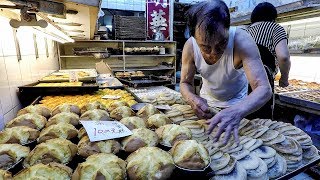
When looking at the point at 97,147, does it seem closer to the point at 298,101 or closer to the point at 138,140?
the point at 138,140

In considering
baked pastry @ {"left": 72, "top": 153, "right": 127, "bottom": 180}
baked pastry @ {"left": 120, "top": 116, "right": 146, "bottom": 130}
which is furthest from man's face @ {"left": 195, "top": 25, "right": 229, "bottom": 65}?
baked pastry @ {"left": 72, "top": 153, "right": 127, "bottom": 180}

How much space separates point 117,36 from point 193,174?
679 centimetres

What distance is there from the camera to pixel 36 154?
3.32 ft

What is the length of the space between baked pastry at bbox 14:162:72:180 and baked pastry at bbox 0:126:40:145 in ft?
1.28

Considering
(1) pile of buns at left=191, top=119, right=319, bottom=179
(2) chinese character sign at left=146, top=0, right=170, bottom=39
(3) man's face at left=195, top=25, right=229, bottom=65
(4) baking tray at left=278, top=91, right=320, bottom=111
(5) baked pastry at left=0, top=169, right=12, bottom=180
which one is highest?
(2) chinese character sign at left=146, top=0, right=170, bottom=39

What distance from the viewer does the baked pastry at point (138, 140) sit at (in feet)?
3.72

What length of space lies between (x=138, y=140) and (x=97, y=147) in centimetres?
22

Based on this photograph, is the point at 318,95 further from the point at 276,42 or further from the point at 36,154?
the point at 36,154

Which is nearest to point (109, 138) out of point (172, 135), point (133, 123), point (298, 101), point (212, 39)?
point (133, 123)

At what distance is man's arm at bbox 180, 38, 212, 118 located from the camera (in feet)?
5.39

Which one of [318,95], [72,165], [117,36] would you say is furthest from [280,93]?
[117,36]

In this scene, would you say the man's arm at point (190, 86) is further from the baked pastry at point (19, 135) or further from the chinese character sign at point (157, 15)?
the chinese character sign at point (157, 15)

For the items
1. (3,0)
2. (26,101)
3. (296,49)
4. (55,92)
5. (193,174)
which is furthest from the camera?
(296,49)

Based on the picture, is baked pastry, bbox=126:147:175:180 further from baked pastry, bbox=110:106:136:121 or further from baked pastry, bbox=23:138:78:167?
baked pastry, bbox=110:106:136:121
